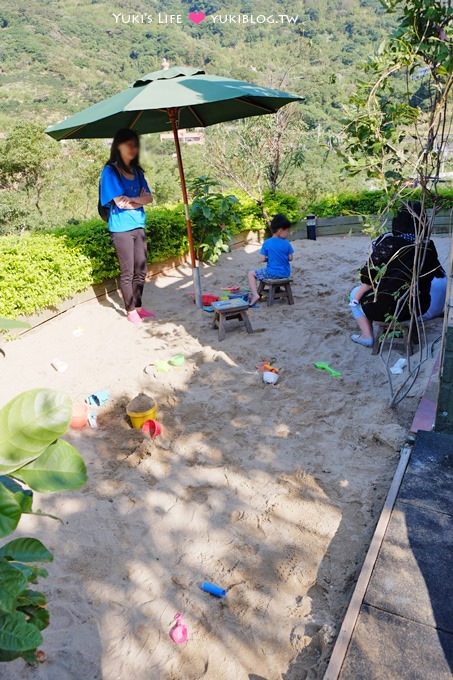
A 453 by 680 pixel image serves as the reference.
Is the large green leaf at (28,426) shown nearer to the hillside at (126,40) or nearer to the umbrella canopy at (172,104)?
the umbrella canopy at (172,104)

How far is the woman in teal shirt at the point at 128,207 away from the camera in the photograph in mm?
5000

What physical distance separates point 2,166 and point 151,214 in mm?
17222

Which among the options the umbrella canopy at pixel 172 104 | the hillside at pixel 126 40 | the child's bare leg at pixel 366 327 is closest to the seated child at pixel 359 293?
the child's bare leg at pixel 366 327

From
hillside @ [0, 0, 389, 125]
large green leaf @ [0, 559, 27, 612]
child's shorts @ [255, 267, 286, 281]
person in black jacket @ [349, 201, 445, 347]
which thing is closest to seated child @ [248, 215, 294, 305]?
child's shorts @ [255, 267, 286, 281]

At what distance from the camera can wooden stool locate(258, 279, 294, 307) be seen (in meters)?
5.68

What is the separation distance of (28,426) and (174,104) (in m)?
3.98

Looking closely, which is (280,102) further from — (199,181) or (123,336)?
(123,336)

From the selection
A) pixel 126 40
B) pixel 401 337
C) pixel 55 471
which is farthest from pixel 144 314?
pixel 126 40

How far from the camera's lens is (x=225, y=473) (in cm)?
309

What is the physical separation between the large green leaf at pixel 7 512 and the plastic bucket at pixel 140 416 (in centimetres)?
281

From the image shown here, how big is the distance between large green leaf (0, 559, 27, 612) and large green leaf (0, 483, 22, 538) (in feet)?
0.31

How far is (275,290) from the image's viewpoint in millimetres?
6039

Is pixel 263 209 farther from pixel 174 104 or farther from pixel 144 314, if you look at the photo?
pixel 174 104

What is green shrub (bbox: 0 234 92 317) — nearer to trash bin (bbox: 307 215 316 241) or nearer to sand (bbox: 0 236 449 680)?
sand (bbox: 0 236 449 680)
